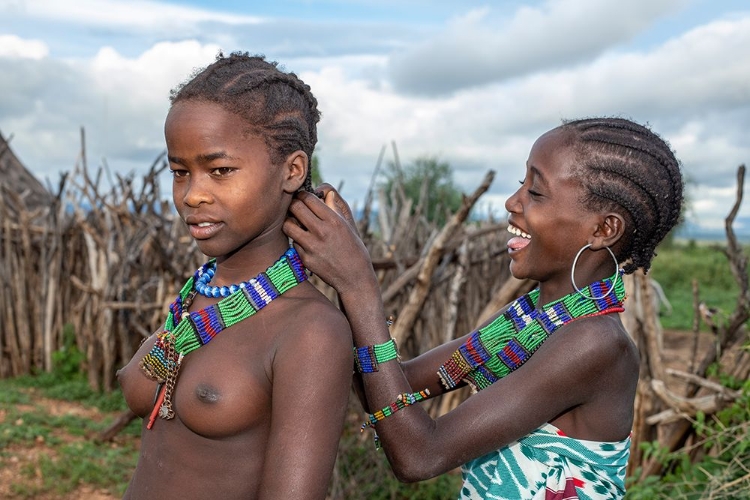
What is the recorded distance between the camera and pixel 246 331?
1.67 metres

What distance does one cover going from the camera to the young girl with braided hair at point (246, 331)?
5.03 ft

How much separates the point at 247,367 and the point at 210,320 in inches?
6.6

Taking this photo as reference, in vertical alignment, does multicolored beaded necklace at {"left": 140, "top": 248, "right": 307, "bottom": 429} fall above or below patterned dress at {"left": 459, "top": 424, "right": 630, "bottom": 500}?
above

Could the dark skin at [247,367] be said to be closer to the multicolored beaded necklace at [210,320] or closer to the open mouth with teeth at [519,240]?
the multicolored beaded necklace at [210,320]

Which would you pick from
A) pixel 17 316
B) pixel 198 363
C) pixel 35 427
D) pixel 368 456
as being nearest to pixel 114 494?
pixel 35 427

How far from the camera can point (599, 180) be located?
1840mm

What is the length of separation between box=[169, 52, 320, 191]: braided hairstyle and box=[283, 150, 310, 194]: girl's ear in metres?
0.01

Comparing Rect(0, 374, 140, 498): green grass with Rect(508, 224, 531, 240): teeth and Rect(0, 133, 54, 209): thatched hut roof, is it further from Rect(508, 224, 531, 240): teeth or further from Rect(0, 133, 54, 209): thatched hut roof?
Rect(508, 224, 531, 240): teeth

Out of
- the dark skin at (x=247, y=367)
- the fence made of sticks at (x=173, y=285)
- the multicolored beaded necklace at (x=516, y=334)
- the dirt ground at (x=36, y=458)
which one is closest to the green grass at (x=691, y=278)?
the fence made of sticks at (x=173, y=285)

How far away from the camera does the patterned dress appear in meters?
1.83

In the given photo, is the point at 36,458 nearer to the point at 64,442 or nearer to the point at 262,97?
the point at 64,442

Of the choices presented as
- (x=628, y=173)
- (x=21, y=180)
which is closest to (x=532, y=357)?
(x=628, y=173)

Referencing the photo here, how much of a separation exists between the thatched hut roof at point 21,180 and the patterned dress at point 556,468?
29.8ft

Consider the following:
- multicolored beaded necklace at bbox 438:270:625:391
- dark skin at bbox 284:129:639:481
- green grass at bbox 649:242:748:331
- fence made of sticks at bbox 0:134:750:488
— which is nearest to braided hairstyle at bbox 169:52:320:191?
dark skin at bbox 284:129:639:481
